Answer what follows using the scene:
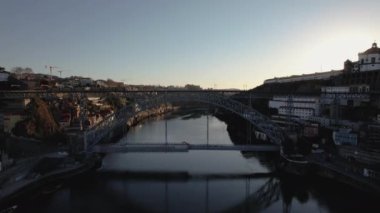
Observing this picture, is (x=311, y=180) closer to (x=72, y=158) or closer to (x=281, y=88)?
(x=72, y=158)

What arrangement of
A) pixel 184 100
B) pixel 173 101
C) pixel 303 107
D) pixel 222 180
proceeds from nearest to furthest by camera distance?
pixel 222 180 → pixel 173 101 → pixel 184 100 → pixel 303 107

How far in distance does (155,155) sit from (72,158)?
325 centimetres

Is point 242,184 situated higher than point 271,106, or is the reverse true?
point 271,106

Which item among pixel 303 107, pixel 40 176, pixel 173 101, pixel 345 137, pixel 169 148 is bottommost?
pixel 40 176

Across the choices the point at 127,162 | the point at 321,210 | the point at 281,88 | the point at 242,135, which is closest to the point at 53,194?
the point at 127,162

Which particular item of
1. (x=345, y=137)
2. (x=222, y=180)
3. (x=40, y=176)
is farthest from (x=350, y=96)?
(x=40, y=176)

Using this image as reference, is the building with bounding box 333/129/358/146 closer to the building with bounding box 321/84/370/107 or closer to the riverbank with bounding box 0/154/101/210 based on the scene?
the building with bounding box 321/84/370/107

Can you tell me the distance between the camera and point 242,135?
1778 cm

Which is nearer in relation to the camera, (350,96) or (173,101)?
(173,101)

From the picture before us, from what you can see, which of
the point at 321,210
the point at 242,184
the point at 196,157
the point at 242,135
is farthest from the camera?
the point at 242,135

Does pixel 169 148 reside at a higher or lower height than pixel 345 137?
lower

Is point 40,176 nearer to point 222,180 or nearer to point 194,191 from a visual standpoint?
point 194,191

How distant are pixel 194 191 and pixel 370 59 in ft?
43.6

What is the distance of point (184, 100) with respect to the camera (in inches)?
493
